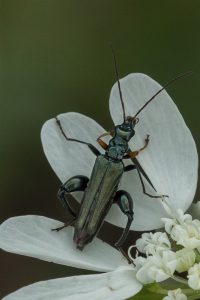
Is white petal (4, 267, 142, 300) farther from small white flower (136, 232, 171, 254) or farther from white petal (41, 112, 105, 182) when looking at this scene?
white petal (41, 112, 105, 182)

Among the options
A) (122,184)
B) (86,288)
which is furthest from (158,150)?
(86,288)

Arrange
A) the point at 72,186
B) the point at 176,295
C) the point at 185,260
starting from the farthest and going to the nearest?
the point at 72,186 → the point at 185,260 → the point at 176,295

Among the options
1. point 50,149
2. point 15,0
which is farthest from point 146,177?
point 15,0

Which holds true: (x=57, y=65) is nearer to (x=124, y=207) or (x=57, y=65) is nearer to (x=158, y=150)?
(x=158, y=150)

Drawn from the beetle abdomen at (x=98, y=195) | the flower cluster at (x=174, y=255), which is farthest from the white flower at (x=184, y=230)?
the beetle abdomen at (x=98, y=195)

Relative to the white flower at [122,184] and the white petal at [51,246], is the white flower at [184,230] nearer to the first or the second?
the white flower at [122,184]
